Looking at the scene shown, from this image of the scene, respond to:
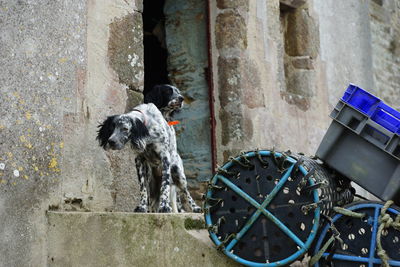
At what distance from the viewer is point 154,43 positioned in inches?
295

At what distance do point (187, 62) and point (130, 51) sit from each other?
57.4 inches

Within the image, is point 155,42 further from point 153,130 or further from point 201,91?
point 153,130

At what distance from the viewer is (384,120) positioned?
9.73 ft

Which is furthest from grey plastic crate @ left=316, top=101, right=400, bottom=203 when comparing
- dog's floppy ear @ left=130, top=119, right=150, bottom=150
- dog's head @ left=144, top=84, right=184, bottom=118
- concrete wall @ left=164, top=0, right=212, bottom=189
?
concrete wall @ left=164, top=0, right=212, bottom=189

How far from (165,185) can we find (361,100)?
1559mm

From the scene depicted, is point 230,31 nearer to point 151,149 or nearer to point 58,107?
point 151,149

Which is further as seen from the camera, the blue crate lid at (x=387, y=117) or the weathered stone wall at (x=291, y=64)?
the weathered stone wall at (x=291, y=64)

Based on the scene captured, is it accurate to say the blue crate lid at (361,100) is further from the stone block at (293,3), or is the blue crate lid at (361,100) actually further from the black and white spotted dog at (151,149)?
the stone block at (293,3)

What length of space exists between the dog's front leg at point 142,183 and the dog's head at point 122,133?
1.04ft

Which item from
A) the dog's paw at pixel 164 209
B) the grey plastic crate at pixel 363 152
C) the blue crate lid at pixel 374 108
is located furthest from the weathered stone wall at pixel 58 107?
the blue crate lid at pixel 374 108

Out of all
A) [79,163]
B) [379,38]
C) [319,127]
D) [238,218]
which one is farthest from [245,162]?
[379,38]

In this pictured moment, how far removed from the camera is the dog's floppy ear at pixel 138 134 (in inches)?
152

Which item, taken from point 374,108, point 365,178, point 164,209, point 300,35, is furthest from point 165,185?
point 300,35

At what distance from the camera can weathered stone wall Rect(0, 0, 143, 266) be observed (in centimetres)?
378
